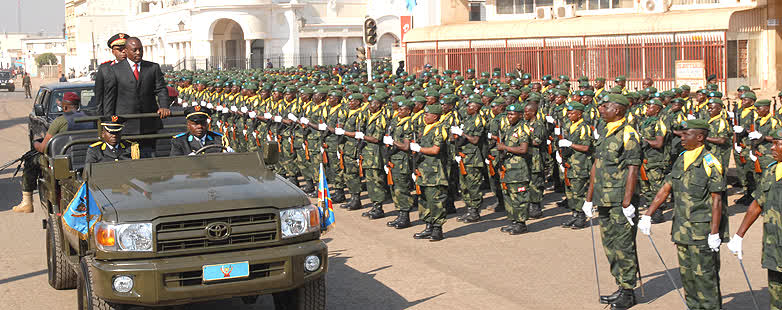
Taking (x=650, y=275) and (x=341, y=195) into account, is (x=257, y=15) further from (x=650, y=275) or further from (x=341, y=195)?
(x=650, y=275)

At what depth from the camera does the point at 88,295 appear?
21.9 ft

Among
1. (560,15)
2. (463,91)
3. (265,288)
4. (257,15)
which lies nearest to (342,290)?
(265,288)

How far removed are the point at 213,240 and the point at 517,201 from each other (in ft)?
19.3

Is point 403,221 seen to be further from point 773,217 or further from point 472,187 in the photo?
point 773,217

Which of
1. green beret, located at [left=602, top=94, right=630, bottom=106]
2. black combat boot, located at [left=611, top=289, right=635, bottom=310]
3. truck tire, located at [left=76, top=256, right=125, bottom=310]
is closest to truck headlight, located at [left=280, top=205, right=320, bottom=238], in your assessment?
truck tire, located at [left=76, top=256, right=125, bottom=310]

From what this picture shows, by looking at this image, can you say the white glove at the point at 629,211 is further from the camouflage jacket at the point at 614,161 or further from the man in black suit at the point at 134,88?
the man in black suit at the point at 134,88

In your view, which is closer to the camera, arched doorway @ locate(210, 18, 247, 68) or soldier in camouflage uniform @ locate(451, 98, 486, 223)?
soldier in camouflage uniform @ locate(451, 98, 486, 223)

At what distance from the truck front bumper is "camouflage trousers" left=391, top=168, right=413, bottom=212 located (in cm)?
542

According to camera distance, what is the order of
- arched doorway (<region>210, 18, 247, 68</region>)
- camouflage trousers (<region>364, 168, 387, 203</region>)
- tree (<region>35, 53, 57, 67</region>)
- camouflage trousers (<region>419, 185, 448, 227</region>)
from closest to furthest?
camouflage trousers (<region>419, 185, 448, 227</region>)
camouflage trousers (<region>364, 168, 387, 203</region>)
arched doorway (<region>210, 18, 247, 68</region>)
tree (<region>35, 53, 57, 67</region>)

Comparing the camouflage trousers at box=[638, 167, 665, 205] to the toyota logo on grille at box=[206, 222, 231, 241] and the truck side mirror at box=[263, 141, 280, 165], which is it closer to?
the truck side mirror at box=[263, 141, 280, 165]

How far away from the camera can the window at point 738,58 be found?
26.0m

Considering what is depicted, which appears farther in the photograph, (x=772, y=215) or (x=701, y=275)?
(x=701, y=275)

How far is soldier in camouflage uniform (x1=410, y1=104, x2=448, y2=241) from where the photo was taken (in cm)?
1130

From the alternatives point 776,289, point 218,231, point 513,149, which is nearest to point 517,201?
point 513,149
